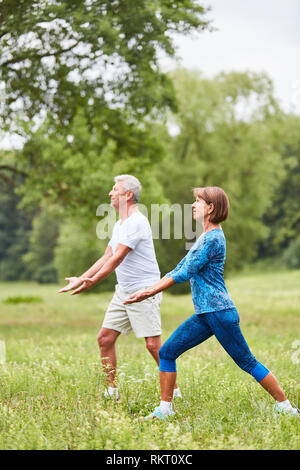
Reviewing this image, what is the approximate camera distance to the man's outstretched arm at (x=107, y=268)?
203 inches

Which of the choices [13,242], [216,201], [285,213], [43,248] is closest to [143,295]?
[216,201]

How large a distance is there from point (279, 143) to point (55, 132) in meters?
25.2

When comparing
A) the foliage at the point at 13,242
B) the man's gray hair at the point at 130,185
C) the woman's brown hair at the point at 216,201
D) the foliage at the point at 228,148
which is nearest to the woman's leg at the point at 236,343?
the woman's brown hair at the point at 216,201

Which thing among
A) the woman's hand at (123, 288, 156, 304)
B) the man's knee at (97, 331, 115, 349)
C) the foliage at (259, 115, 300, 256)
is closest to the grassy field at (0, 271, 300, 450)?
the man's knee at (97, 331, 115, 349)

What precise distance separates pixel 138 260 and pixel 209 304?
1.13 m

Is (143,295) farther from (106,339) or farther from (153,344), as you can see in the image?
(106,339)

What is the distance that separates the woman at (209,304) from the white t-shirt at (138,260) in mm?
763

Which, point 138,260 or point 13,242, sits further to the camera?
point 13,242

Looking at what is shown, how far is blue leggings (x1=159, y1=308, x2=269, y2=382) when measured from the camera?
4.72 meters

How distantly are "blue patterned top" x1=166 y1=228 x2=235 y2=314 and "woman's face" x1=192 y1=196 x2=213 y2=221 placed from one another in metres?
0.16

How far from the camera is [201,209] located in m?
4.86

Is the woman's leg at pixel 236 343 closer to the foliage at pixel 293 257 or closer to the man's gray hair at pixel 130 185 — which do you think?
the man's gray hair at pixel 130 185

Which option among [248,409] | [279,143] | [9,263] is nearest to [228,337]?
[248,409]

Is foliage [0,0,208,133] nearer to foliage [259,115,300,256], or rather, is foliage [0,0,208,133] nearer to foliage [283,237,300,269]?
foliage [283,237,300,269]
